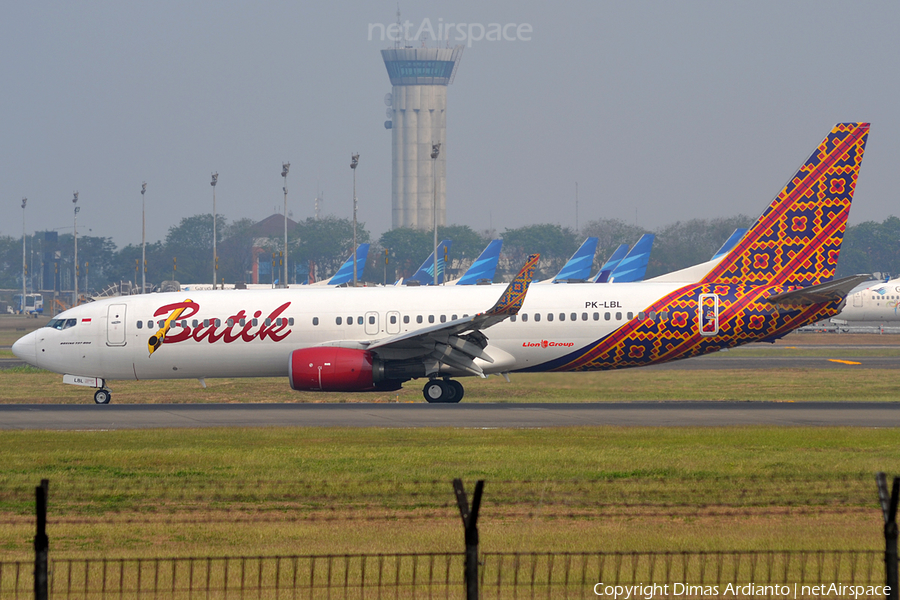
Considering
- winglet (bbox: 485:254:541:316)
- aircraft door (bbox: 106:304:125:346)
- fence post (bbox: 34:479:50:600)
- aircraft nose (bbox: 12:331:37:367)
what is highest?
winglet (bbox: 485:254:541:316)

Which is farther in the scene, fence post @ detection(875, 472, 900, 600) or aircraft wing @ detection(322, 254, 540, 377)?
aircraft wing @ detection(322, 254, 540, 377)

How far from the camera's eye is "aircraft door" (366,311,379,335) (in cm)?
3184

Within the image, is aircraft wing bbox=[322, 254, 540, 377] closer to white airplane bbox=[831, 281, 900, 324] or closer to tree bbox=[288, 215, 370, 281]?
white airplane bbox=[831, 281, 900, 324]

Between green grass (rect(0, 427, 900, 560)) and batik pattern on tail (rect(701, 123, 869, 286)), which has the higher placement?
batik pattern on tail (rect(701, 123, 869, 286))

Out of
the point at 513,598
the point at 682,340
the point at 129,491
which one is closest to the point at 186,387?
the point at 682,340

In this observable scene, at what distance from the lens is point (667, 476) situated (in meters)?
16.4

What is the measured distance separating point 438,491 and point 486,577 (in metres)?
4.90

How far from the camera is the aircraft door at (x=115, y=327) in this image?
32750mm

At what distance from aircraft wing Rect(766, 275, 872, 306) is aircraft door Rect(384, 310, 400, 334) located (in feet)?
35.2

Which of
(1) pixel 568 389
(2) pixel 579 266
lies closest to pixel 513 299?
(1) pixel 568 389

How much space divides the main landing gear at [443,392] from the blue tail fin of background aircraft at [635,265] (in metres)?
57.2

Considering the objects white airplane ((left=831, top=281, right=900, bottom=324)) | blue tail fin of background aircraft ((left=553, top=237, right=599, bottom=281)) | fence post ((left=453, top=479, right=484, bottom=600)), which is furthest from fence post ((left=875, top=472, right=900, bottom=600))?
blue tail fin of background aircraft ((left=553, top=237, right=599, bottom=281))

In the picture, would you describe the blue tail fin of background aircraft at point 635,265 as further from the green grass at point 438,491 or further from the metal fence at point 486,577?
the metal fence at point 486,577

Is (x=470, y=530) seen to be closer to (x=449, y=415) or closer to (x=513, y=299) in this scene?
(x=449, y=415)
